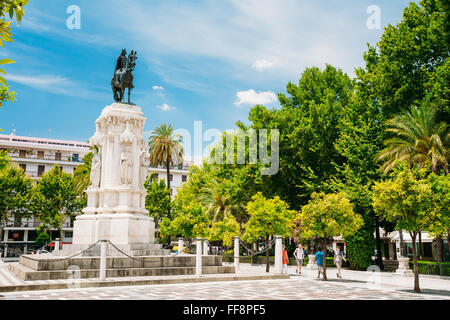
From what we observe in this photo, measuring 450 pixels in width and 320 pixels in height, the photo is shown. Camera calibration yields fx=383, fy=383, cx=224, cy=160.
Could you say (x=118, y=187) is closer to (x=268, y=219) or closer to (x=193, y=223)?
(x=268, y=219)

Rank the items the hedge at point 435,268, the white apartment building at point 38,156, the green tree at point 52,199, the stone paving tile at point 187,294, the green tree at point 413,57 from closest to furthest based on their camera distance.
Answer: the stone paving tile at point 187,294
the hedge at point 435,268
the green tree at point 413,57
the green tree at point 52,199
the white apartment building at point 38,156

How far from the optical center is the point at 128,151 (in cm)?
1944

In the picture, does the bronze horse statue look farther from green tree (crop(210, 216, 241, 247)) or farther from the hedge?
the hedge

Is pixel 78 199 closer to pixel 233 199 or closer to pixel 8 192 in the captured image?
pixel 8 192

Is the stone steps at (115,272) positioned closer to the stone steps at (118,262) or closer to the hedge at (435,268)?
the stone steps at (118,262)

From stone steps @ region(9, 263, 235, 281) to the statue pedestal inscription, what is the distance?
1606 mm

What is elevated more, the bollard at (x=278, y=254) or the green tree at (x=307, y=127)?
the green tree at (x=307, y=127)

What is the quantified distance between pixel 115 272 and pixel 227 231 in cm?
1827

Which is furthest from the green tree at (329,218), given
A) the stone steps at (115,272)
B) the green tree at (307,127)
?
the green tree at (307,127)

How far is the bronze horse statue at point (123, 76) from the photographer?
20688 mm

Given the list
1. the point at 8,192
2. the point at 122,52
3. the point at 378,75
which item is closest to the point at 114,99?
the point at 122,52

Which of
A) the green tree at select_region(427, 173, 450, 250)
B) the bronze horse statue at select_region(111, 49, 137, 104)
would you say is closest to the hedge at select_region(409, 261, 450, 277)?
the green tree at select_region(427, 173, 450, 250)

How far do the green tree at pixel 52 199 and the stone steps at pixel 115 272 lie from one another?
30.2m

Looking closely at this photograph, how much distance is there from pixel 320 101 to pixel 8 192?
3571 cm
